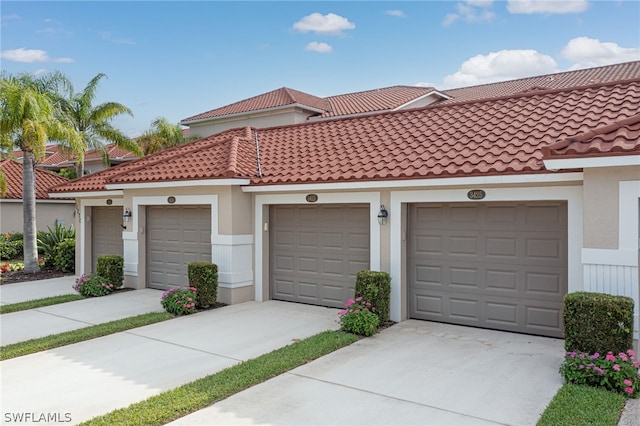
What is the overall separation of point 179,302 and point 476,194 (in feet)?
21.4

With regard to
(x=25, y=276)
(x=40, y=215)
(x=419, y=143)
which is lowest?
(x=25, y=276)

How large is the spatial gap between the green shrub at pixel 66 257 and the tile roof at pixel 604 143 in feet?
54.1

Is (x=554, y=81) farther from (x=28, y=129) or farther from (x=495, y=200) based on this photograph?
(x=28, y=129)

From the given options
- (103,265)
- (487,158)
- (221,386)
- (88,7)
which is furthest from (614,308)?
(88,7)

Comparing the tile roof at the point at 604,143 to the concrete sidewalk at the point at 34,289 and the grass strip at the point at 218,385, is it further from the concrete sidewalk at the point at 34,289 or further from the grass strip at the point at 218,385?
the concrete sidewalk at the point at 34,289

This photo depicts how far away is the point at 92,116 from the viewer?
946 inches

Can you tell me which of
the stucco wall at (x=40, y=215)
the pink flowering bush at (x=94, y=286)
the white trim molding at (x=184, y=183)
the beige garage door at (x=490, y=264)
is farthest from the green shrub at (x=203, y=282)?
the stucco wall at (x=40, y=215)

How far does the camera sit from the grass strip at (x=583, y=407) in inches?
202

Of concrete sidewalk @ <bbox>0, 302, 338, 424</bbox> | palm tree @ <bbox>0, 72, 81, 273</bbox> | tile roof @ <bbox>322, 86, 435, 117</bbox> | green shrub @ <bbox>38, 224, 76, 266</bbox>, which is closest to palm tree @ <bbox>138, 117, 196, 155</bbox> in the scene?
tile roof @ <bbox>322, 86, 435, 117</bbox>

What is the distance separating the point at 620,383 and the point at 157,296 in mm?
10440

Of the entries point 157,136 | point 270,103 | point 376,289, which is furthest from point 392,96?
point 376,289

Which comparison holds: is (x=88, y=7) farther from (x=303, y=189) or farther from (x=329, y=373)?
(x=329, y=373)

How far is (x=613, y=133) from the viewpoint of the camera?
23.7ft

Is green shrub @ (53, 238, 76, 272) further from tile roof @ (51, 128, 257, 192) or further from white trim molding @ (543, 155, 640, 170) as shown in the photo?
white trim molding @ (543, 155, 640, 170)
